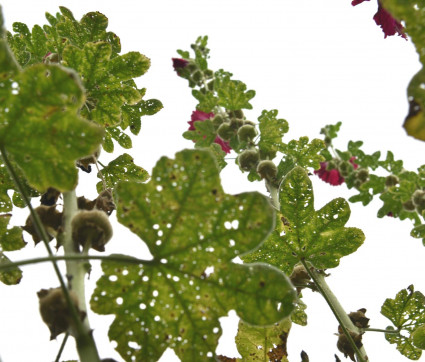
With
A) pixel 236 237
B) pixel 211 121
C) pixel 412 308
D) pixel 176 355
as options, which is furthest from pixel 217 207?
pixel 211 121

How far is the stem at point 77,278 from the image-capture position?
34.5 inches

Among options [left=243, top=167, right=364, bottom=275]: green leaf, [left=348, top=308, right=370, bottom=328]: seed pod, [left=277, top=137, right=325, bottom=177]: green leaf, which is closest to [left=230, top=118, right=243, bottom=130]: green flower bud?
[left=277, top=137, right=325, bottom=177]: green leaf

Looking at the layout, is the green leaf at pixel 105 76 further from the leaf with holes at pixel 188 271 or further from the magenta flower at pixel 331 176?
the magenta flower at pixel 331 176

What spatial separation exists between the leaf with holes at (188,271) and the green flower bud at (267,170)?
1351 mm

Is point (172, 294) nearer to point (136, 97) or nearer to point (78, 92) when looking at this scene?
point (78, 92)

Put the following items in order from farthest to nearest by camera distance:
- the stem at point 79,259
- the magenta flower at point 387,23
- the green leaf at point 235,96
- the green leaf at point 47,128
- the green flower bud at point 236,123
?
1. the green flower bud at point 236,123
2. the green leaf at point 235,96
3. the magenta flower at point 387,23
4. the green leaf at point 47,128
5. the stem at point 79,259

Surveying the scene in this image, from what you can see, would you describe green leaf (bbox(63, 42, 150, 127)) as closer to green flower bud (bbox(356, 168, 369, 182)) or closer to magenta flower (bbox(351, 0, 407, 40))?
magenta flower (bbox(351, 0, 407, 40))

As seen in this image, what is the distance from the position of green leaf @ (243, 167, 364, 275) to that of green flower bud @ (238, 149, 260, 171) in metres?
0.74

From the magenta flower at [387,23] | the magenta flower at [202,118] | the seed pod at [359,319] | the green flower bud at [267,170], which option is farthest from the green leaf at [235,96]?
the seed pod at [359,319]

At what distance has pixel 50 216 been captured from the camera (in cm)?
127

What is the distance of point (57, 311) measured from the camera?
0.89 m

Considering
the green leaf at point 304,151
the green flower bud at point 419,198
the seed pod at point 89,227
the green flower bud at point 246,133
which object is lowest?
the seed pod at point 89,227

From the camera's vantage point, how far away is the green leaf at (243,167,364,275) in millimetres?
1870

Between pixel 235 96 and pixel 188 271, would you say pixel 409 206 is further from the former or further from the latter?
pixel 188 271
